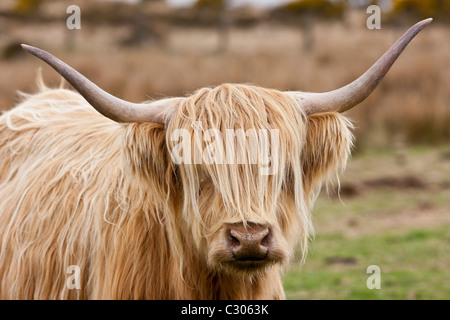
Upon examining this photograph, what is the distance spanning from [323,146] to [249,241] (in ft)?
2.25

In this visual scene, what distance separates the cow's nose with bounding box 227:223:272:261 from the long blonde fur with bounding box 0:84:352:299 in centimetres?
3

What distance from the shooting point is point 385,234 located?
22.6 ft

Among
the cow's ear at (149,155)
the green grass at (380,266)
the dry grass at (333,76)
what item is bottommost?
the green grass at (380,266)

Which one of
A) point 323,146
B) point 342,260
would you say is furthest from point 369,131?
point 323,146

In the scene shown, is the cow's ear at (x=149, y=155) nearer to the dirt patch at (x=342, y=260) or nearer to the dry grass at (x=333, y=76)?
the dirt patch at (x=342, y=260)

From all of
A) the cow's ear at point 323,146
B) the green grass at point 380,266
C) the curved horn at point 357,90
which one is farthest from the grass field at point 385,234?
the curved horn at point 357,90

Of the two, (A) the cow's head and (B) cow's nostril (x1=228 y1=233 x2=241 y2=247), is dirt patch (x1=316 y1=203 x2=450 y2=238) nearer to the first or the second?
(A) the cow's head

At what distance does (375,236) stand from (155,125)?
440cm

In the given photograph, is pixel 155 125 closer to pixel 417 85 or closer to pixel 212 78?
pixel 417 85

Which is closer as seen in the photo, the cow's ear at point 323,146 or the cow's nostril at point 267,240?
the cow's nostril at point 267,240

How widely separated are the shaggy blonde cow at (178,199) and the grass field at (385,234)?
0.79 m

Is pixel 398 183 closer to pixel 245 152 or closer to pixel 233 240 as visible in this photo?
pixel 245 152

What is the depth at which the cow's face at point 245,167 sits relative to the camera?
8.82 feet

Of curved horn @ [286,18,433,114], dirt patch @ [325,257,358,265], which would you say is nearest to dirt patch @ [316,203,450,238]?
dirt patch @ [325,257,358,265]
